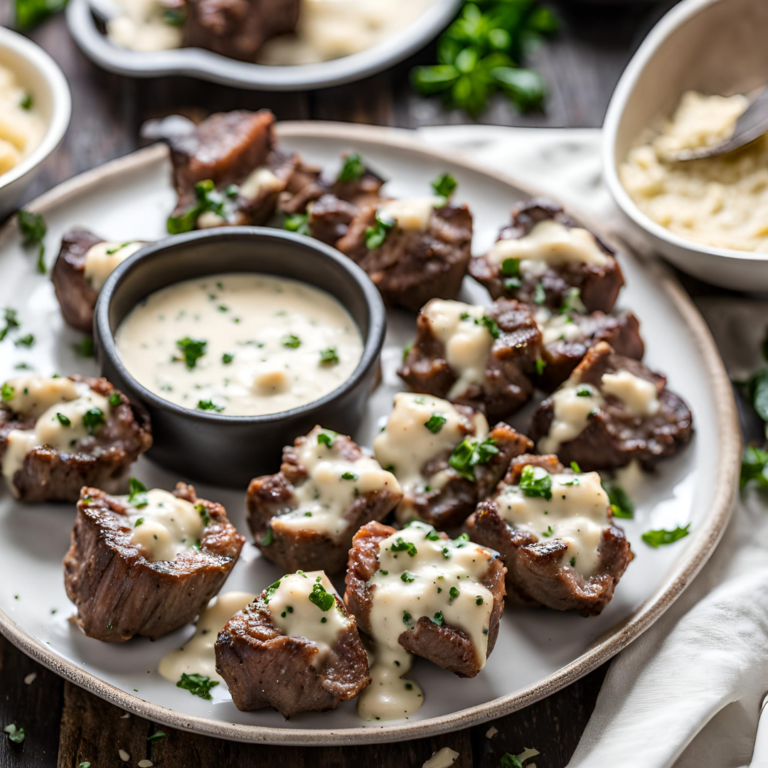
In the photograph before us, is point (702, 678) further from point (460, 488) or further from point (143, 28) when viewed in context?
point (143, 28)

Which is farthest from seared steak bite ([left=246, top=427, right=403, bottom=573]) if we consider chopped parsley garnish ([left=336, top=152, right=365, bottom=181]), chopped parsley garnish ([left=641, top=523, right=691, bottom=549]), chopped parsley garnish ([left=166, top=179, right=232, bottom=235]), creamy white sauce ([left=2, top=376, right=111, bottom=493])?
chopped parsley garnish ([left=336, top=152, right=365, bottom=181])

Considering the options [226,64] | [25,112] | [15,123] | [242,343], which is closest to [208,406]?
[242,343]

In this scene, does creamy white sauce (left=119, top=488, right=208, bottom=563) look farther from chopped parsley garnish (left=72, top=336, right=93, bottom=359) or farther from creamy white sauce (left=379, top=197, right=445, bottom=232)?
creamy white sauce (left=379, top=197, right=445, bottom=232)

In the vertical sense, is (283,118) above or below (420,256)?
below

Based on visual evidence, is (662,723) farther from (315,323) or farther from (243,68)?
(243,68)

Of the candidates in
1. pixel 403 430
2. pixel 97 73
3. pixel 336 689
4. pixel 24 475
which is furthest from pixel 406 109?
pixel 336 689
